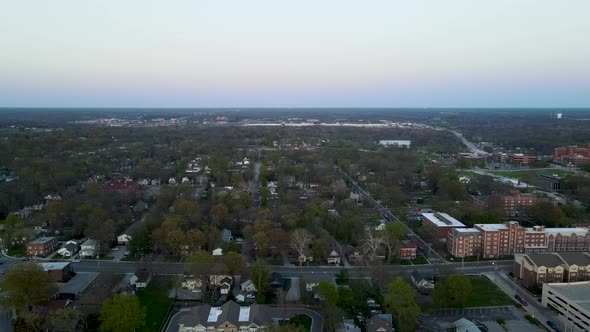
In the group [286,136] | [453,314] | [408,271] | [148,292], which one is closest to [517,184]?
[408,271]

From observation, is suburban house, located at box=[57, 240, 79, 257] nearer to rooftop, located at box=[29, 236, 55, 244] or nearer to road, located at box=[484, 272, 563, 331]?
rooftop, located at box=[29, 236, 55, 244]

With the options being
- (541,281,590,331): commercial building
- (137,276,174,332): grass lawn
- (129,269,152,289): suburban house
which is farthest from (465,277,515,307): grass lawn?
(129,269,152,289): suburban house

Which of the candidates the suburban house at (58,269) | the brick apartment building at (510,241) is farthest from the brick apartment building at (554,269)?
the suburban house at (58,269)

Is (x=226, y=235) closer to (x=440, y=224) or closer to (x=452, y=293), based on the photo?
(x=440, y=224)

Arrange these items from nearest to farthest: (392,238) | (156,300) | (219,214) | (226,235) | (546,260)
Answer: (156,300)
(546,260)
(392,238)
(226,235)
(219,214)

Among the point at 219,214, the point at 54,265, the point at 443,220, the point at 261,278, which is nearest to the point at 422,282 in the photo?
the point at 261,278

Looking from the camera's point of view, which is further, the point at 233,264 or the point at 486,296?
the point at 233,264

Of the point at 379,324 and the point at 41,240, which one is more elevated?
the point at 41,240
